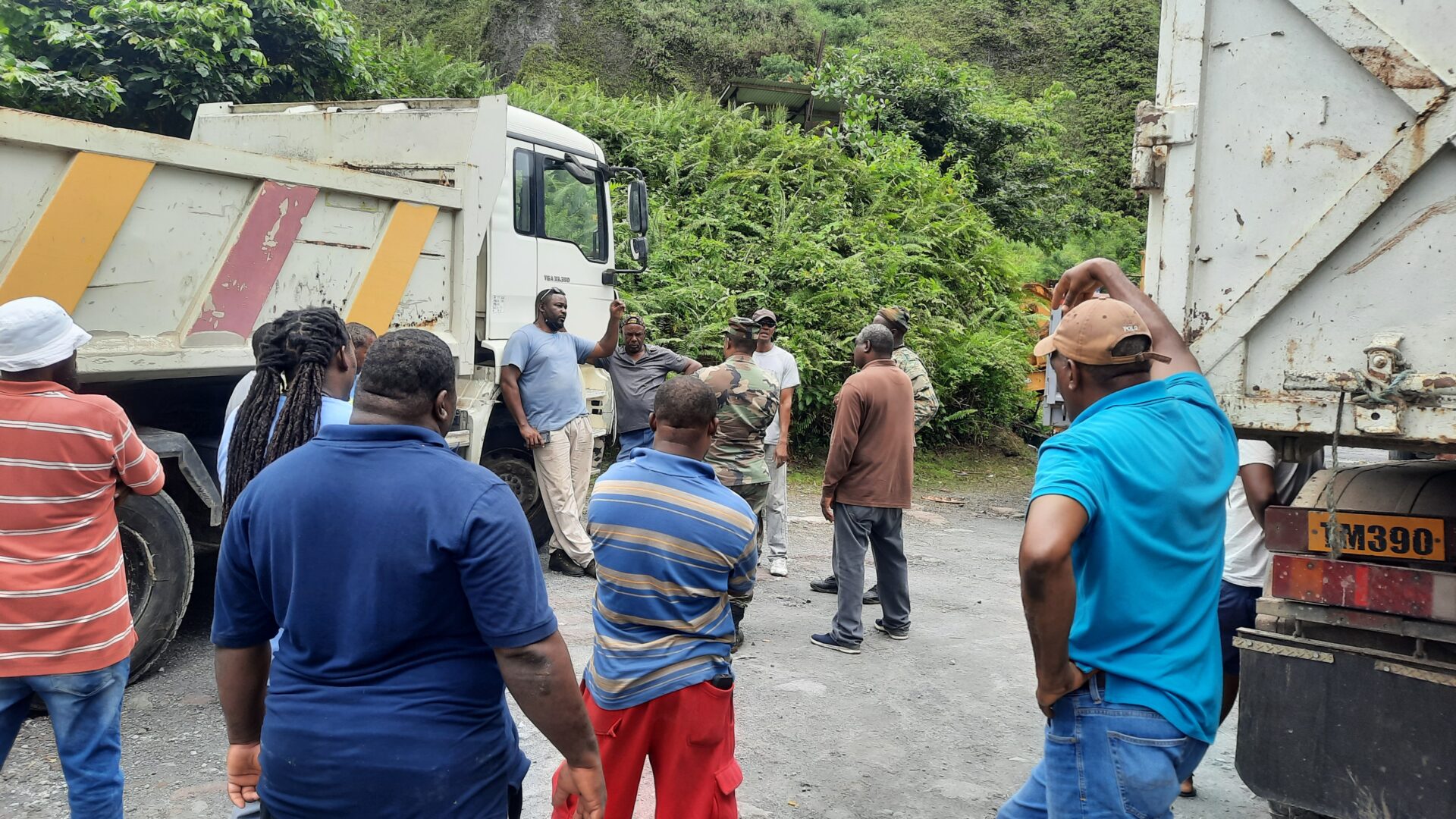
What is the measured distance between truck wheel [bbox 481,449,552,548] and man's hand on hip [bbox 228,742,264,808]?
4.71 m

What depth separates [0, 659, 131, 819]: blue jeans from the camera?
2.77 meters

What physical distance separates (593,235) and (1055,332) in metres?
5.47

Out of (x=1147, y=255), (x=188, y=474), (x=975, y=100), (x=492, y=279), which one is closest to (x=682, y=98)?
(x=975, y=100)

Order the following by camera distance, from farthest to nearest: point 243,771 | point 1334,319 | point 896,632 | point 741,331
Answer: point 896,632 < point 741,331 < point 1334,319 < point 243,771

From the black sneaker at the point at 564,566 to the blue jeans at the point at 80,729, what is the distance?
3924mm

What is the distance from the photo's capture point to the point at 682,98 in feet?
51.6

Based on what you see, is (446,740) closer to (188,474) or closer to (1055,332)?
(1055,332)

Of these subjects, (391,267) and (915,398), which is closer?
(391,267)

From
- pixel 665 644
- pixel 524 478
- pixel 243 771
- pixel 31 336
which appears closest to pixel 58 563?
pixel 31 336

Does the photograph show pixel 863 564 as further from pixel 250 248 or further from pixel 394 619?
pixel 394 619

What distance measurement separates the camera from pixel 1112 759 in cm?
215

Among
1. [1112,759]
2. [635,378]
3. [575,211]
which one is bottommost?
[1112,759]

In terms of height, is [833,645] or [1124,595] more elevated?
[1124,595]

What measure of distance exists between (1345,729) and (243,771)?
2791 mm
